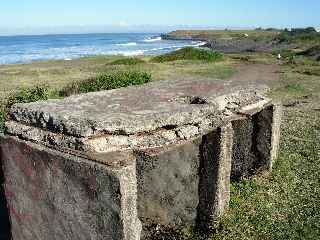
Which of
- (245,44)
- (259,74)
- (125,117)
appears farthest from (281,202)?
(245,44)

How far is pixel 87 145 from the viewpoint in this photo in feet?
17.0

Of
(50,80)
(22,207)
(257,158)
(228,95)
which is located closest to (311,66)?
(50,80)

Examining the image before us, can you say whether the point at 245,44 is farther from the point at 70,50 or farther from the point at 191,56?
the point at 191,56

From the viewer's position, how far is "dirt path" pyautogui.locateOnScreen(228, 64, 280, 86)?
25562 mm

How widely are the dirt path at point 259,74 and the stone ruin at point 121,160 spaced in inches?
680

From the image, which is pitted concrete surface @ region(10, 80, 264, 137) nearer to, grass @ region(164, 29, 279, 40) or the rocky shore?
the rocky shore

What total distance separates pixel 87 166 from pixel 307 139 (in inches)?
341

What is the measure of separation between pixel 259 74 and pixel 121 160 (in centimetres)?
2498

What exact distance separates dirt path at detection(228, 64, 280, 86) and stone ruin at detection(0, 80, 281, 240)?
56.7 feet

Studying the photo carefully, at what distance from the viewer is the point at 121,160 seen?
5039 millimetres

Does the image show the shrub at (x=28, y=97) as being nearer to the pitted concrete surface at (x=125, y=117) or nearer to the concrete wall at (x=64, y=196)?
the pitted concrete surface at (x=125, y=117)

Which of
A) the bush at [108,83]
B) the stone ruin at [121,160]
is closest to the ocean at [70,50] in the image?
the bush at [108,83]

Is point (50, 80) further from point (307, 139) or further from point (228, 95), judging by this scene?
point (228, 95)

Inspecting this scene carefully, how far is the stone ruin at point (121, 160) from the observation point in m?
5.05
